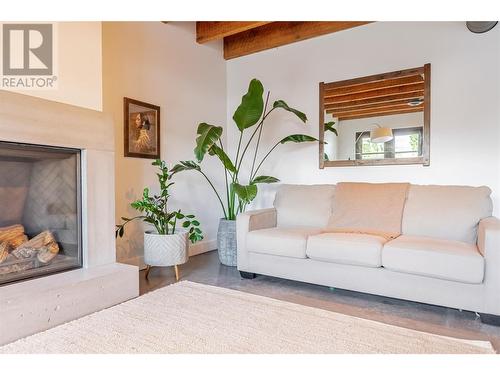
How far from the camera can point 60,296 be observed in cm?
184

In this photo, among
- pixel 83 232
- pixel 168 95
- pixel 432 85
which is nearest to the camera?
pixel 83 232

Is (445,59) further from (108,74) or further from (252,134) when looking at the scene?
(108,74)

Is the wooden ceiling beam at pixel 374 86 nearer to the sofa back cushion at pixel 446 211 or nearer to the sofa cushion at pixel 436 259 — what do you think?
the sofa back cushion at pixel 446 211

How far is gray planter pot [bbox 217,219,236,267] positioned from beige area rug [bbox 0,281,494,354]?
1.04 metres

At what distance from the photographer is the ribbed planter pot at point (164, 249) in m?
2.67

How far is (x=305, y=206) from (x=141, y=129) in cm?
173

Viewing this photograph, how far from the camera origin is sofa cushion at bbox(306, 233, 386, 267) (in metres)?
2.25

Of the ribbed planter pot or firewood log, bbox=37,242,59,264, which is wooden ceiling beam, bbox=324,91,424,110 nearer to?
the ribbed planter pot

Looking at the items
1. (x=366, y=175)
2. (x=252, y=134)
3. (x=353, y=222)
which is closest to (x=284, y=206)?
(x=353, y=222)

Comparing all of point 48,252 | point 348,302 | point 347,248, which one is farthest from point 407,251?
point 48,252

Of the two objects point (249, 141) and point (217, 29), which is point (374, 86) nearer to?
point (249, 141)

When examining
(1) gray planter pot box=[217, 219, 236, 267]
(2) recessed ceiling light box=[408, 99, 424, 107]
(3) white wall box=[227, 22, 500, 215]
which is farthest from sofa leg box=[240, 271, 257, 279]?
(2) recessed ceiling light box=[408, 99, 424, 107]

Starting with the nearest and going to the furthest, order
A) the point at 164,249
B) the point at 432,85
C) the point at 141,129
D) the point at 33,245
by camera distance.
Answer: the point at 33,245 < the point at 164,249 < the point at 432,85 < the point at 141,129

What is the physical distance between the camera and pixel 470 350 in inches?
62.2
